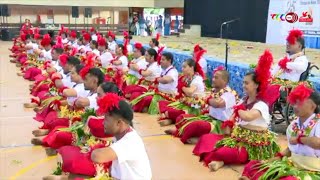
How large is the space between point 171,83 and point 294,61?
5.21 ft

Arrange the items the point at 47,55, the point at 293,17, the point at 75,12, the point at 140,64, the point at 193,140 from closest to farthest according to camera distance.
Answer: the point at 193,140 → the point at 140,64 → the point at 47,55 → the point at 293,17 → the point at 75,12

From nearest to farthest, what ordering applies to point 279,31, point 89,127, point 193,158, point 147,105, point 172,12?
point 89,127 → point 193,158 → point 147,105 → point 279,31 → point 172,12

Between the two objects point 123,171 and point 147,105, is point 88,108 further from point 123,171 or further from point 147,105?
point 147,105

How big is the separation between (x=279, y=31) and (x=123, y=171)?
41.3 feet

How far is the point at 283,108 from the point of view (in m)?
5.09

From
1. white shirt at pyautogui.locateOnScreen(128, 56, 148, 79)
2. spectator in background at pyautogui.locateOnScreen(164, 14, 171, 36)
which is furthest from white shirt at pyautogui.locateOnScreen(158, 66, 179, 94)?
spectator in background at pyautogui.locateOnScreen(164, 14, 171, 36)

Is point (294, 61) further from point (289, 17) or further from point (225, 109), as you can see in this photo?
point (289, 17)

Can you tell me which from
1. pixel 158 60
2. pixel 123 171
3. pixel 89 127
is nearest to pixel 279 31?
pixel 158 60

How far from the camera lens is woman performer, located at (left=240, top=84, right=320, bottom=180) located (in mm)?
2750

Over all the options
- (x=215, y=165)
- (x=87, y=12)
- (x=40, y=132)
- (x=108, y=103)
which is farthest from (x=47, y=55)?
(x=87, y=12)

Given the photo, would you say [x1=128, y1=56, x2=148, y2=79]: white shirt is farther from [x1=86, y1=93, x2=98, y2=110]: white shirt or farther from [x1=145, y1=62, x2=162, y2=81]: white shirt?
[x1=86, y1=93, x2=98, y2=110]: white shirt

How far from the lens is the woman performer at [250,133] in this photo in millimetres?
3512

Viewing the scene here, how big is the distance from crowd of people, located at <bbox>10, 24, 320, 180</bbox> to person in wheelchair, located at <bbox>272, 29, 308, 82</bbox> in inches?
0.4

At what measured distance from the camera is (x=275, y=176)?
291cm
